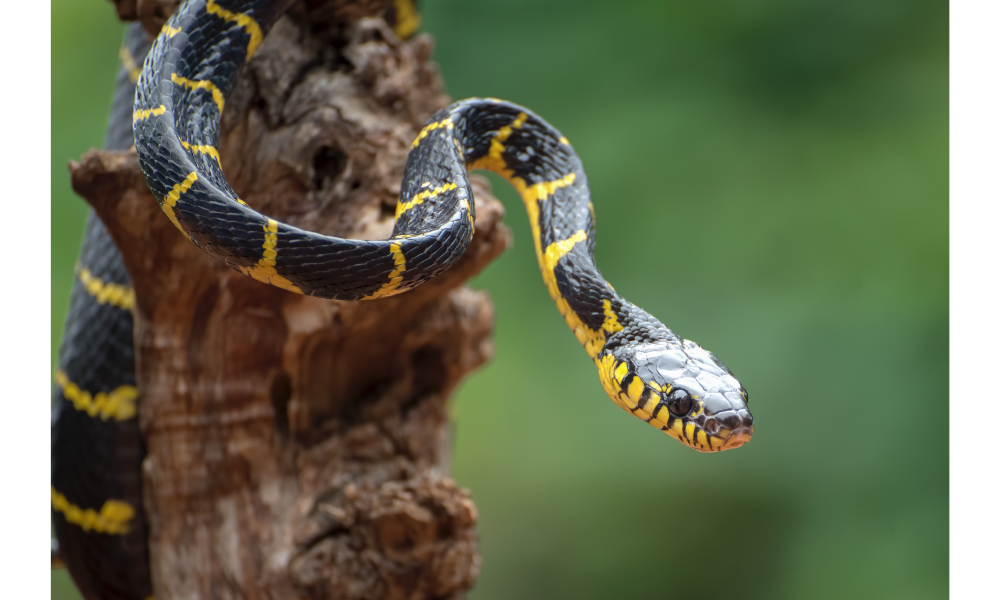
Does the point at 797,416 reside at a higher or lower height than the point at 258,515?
higher

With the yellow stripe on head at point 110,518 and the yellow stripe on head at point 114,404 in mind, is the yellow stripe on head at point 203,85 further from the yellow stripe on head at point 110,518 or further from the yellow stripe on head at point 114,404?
the yellow stripe on head at point 110,518

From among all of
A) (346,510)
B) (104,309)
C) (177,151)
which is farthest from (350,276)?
(104,309)

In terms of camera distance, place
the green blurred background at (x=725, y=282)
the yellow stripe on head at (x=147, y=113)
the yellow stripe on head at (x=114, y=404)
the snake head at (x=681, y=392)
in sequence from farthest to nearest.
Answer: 1. the green blurred background at (x=725, y=282)
2. the yellow stripe on head at (x=114, y=404)
3. the snake head at (x=681, y=392)
4. the yellow stripe on head at (x=147, y=113)

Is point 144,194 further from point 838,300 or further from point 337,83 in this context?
point 838,300

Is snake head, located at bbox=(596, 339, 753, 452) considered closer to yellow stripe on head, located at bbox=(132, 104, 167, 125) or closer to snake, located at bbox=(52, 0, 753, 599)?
snake, located at bbox=(52, 0, 753, 599)

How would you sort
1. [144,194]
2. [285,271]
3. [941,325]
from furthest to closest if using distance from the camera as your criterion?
[941,325], [144,194], [285,271]

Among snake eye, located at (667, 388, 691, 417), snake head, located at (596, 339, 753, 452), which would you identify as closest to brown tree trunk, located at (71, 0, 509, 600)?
snake head, located at (596, 339, 753, 452)

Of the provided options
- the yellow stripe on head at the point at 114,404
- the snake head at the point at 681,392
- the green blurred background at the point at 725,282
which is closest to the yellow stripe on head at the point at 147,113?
the yellow stripe on head at the point at 114,404
